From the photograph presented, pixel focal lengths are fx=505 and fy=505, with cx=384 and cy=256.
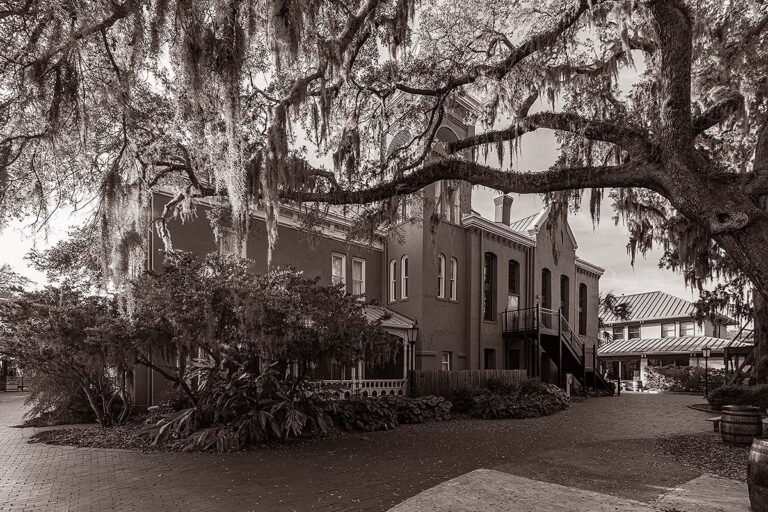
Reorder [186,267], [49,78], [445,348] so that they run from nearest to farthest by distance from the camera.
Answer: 1. [49,78]
2. [186,267]
3. [445,348]

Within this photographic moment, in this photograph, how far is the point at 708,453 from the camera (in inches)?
348

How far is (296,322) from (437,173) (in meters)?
3.88

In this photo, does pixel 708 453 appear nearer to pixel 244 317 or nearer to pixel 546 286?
pixel 244 317

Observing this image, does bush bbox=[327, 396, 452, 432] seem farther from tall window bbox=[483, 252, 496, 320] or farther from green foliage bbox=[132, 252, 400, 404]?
tall window bbox=[483, 252, 496, 320]

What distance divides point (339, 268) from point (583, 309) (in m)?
16.1

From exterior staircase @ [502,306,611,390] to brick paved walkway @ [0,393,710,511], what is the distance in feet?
27.5

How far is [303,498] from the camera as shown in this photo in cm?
600

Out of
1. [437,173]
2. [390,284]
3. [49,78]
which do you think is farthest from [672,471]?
[390,284]

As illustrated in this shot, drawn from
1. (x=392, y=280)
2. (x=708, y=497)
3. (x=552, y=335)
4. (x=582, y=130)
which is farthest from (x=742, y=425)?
(x=392, y=280)

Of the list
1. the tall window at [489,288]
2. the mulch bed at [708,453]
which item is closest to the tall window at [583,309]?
the tall window at [489,288]

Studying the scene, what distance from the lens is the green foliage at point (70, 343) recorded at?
9719mm

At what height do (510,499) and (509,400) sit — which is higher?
(510,499)

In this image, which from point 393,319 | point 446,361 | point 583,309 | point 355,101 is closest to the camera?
point 355,101

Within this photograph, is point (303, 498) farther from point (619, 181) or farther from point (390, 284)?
point (390, 284)
